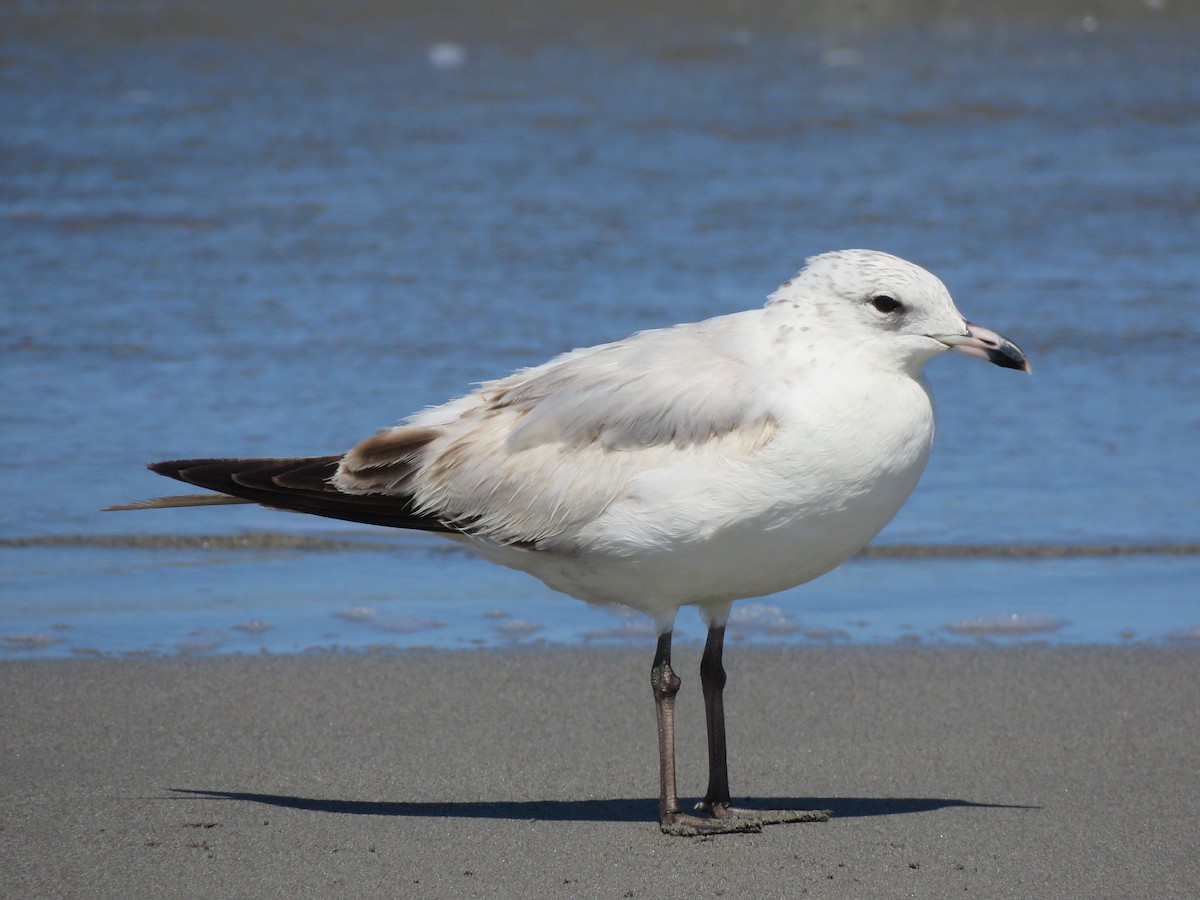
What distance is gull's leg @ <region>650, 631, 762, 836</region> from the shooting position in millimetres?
4020

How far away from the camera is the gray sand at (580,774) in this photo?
3756 mm

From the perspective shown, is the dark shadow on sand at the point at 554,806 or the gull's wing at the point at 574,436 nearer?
the gull's wing at the point at 574,436

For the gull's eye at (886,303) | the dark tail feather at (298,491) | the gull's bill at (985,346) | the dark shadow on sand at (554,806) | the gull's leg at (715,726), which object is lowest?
the dark shadow on sand at (554,806)

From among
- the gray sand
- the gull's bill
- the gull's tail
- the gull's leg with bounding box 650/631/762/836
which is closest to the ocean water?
the gray sand

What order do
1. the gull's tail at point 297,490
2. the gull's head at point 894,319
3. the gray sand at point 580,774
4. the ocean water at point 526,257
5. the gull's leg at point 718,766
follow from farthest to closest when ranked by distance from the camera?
the ocean water at point 526,257 → the gull's tail at point 297,490 → the gull's leg at point 718,766 → the gull's head at point 894,319 → the gray sand at point 580,774

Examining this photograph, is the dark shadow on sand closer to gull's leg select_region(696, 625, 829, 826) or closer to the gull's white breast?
gull's leg select_region(696, 625, 829, 826)

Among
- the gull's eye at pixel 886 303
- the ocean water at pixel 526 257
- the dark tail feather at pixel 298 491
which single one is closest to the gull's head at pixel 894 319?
the gull's eye at pixel 886 303

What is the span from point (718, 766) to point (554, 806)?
1.42ft

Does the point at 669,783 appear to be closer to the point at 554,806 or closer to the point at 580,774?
the point at 554,806

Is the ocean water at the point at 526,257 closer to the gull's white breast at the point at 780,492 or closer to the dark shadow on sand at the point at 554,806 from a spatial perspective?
the dark shadow on sand at the point at 554,806

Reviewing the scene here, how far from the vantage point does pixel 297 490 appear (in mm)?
4254

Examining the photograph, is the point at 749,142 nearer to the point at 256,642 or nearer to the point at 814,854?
the point at 256,642

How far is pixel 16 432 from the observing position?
24.6ft

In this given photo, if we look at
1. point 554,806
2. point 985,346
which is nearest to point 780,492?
point 985,346
